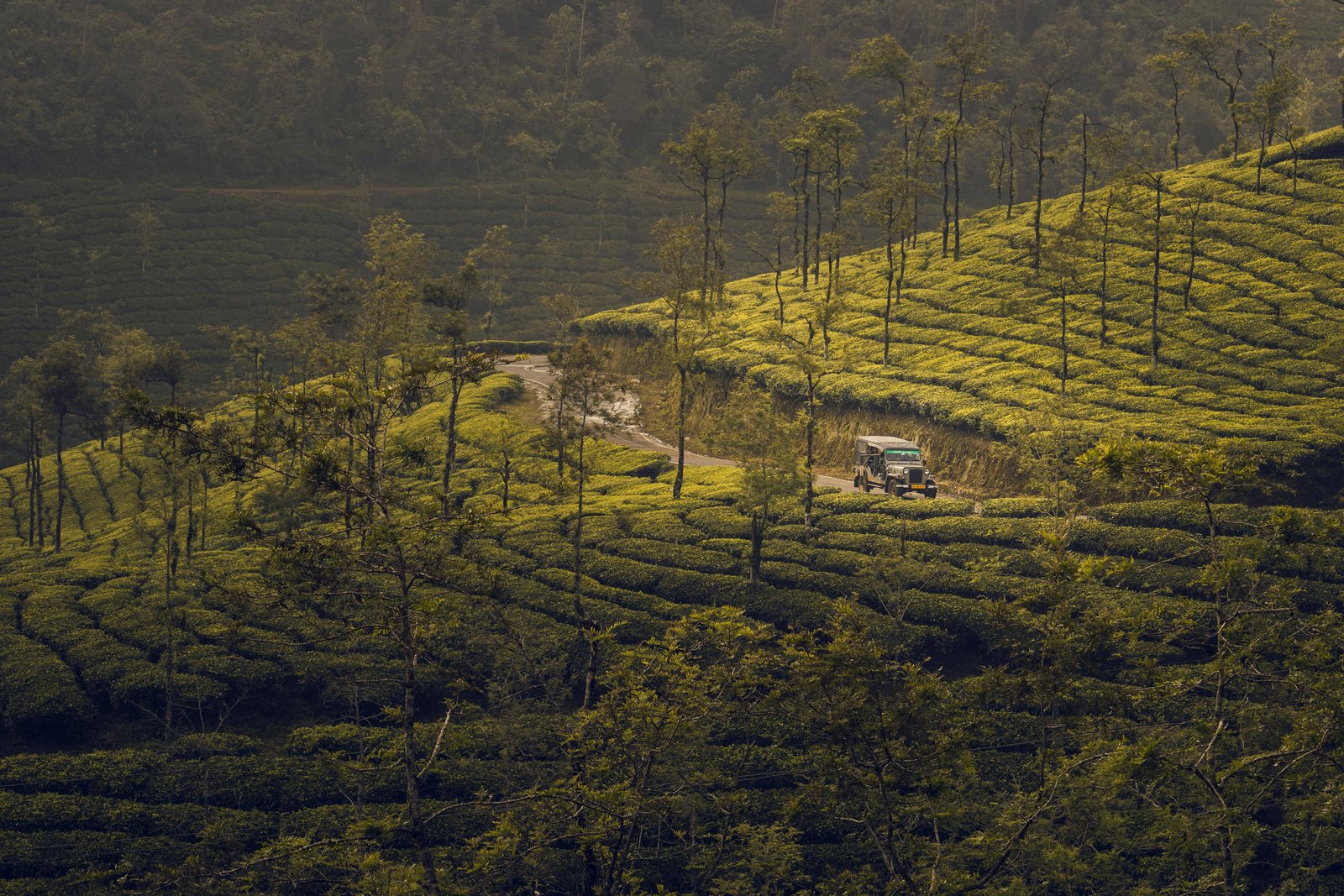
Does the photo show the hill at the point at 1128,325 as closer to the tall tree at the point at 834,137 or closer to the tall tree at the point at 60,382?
the tall tree at the point at 834,137

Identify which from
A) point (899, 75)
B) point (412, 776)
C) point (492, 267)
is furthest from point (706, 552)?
point (492, 267)

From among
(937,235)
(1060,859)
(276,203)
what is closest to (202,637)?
(1060,859)

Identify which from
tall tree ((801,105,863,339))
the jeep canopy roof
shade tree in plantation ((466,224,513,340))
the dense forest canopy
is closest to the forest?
tall tree ((801,105,863,339))

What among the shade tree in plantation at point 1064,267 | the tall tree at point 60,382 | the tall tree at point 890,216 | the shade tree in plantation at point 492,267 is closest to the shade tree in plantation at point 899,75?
the tall tree at point 890,216

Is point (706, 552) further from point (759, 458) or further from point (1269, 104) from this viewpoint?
point (1269, 104)

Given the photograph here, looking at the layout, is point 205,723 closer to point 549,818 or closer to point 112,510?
point 549,818

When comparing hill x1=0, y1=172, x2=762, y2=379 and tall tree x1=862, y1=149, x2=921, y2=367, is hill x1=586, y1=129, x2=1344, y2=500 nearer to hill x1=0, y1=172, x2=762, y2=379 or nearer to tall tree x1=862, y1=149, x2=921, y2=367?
tall tree x1=862, y1=149, x2=921, y2=367
